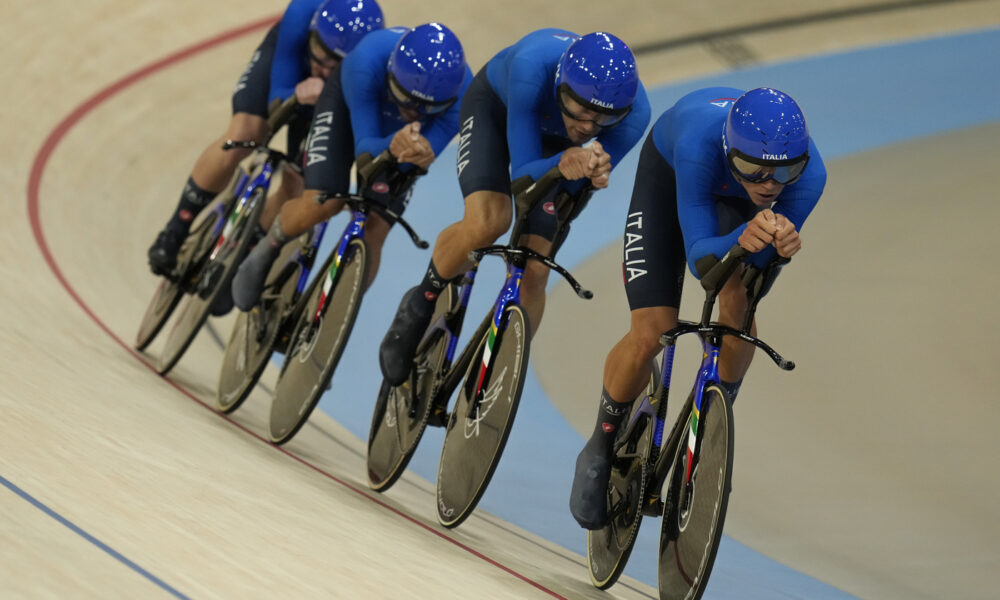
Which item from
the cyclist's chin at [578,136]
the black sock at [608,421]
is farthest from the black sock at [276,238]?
the black sock at [608,421]

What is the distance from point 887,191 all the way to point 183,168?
168 inches

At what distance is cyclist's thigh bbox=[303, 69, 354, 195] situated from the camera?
4.15m

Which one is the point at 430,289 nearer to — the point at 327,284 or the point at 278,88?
the point at 327,284

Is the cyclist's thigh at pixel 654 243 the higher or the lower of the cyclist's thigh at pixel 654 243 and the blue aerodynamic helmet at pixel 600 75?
the lower

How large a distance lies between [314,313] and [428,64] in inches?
35.2

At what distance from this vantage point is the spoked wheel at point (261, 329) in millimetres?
4195

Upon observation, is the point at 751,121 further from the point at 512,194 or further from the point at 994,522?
the point at 994,522

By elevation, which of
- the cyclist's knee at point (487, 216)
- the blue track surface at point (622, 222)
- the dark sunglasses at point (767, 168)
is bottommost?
the blue track surface at point (622, 222)

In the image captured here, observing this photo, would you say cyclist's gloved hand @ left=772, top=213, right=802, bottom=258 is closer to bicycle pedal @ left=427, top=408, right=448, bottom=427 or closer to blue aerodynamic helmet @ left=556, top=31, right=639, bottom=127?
blue aerodynamic helmet @ left=556, top=31, right=639, bottom=127

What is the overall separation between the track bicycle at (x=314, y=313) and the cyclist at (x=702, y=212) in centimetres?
86

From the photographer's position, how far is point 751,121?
2.71 meters

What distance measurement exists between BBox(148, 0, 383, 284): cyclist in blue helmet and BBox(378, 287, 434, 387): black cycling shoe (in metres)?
1.23

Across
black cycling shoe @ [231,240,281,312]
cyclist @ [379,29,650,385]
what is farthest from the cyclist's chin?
black cycling shoe @ [231,240,281,312]

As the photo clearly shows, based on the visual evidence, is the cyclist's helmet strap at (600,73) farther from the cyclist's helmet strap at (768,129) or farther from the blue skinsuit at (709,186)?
the cyclist's helmet strap at (768,129)
